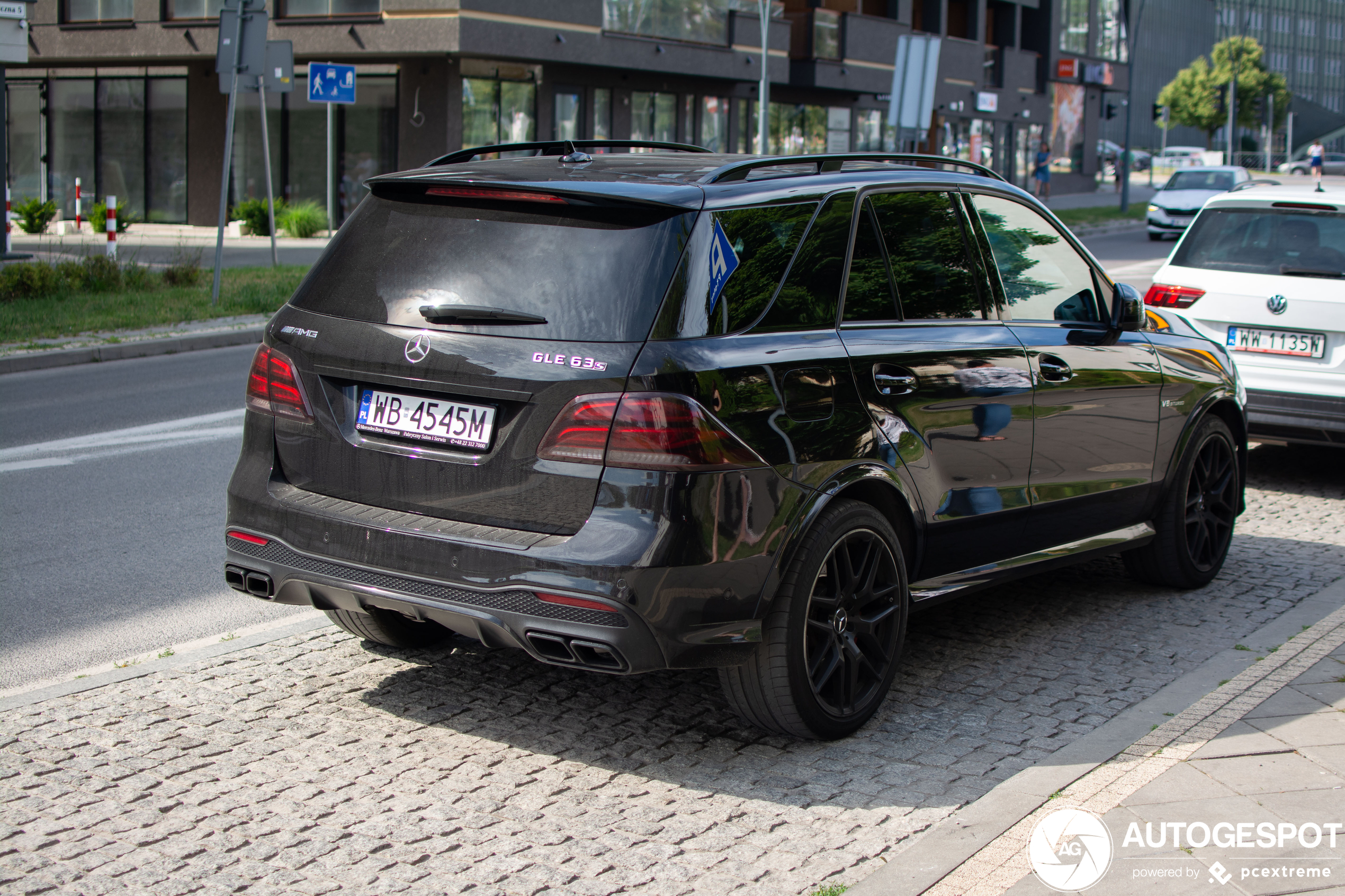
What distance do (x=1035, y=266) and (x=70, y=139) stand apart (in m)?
35.4

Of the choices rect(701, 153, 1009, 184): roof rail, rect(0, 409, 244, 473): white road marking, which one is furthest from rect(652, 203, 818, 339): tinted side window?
rect(0, 409, 244, 473): white road marking

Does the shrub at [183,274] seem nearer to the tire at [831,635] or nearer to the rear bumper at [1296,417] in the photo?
the rear bumper at [1296,417]

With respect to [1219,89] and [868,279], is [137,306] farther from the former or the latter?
[1219,89]

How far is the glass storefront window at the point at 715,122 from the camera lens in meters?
37.9

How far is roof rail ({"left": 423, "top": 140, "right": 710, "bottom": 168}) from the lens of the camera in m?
4.82

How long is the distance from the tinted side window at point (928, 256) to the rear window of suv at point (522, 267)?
1.03 meters

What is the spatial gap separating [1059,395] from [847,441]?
54.8 inches

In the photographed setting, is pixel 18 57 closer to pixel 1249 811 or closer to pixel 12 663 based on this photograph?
pixel 12 663

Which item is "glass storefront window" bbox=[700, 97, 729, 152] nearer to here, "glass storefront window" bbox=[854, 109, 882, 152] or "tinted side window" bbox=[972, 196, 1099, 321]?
"glass storefront window" bbox=[854, 109, 882, 152]

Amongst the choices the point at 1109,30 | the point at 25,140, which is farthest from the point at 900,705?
the point at 1109,30

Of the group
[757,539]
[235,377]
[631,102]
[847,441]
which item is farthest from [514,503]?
[631,102]

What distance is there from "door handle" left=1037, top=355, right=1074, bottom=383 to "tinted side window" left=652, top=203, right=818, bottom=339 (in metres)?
1.37

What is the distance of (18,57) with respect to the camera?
2292 cm

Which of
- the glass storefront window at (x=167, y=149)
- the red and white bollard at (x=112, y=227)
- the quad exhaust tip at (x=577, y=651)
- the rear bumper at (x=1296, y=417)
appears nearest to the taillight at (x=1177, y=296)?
the rear bumper at (x=1296, y=417)
